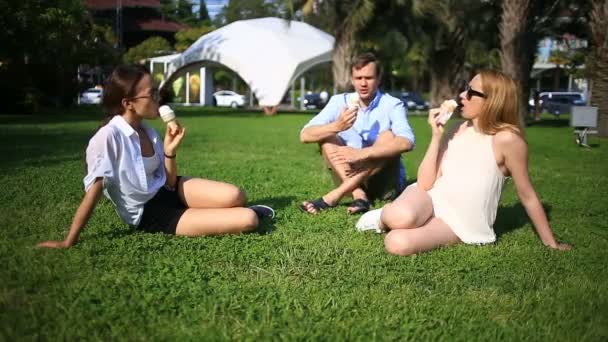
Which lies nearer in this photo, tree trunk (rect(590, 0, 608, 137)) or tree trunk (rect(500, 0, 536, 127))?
tree trunk (rect(590, 0, 608, 137))

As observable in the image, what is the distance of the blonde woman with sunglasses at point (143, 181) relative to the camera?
3.74 metres

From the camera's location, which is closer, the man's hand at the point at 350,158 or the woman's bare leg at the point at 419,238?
the woman's bare leg at the point at 419,238

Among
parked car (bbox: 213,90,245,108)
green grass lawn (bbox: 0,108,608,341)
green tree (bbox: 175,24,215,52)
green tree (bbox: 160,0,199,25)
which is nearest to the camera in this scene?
green grass lawn (bbox: 0,108,608,341)

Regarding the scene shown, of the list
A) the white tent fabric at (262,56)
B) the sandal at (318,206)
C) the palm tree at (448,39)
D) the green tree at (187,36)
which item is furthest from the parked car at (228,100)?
the sandal at (318,206)

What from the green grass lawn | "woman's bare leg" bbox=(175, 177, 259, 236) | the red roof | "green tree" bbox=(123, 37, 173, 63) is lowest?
the green grass lawn

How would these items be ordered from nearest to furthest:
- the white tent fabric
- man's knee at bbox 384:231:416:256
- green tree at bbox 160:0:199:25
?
man's knee at bbox 384:231:416:256 → the white tent fabric → green tree at bbox 160:0:199:25

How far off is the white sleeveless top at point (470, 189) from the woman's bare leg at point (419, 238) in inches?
3.2

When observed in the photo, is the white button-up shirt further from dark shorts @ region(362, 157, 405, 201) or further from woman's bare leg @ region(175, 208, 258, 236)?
dark shorts @ region(362, 157, 405, 201)

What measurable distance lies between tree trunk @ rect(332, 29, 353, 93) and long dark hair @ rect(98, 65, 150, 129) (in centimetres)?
2316

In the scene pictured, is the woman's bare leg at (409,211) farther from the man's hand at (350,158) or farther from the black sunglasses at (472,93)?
the man's hand at (350,158)

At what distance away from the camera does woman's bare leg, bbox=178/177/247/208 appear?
4355 mm

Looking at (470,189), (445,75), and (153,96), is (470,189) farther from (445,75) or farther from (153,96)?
(445,75)

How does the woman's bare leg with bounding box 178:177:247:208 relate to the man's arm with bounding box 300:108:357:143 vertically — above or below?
below

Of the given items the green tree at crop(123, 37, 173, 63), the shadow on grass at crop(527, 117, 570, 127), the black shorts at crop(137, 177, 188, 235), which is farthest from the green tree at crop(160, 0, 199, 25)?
the black shorts at crop(137, 177, 188, 235)
